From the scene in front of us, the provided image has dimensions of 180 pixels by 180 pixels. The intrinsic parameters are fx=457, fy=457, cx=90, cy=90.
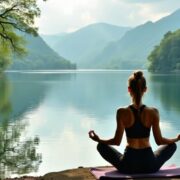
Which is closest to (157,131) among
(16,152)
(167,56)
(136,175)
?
(136,175)

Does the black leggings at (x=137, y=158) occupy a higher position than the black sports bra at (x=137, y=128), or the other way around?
the black sports bra at (x=137, y=128)

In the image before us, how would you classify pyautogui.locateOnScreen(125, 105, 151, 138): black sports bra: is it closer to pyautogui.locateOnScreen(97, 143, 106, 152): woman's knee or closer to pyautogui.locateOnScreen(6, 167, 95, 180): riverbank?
pyautogui.locateOnScreen(97, 143, 106, 152): woman's knee

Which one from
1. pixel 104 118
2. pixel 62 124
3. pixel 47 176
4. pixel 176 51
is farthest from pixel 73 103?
pixel 176 51

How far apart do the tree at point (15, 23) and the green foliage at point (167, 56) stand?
3947 inches

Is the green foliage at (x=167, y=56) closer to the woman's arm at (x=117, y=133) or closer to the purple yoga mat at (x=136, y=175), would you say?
the purple yoga mat at (x=136, y=175)

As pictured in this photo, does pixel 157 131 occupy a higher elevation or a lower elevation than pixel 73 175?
higher

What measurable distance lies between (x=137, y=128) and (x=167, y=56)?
398 feet

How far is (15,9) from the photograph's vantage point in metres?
25.9

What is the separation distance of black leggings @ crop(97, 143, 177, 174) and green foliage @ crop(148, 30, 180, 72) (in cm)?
11800

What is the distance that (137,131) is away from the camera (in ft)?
23.8

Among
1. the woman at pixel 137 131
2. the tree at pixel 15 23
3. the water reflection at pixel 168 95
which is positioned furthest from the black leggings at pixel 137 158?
the water reflection at pixel 168 95

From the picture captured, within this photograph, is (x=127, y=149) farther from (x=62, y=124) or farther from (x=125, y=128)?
(x=62, y=124)

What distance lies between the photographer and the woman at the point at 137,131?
7129 millimetres

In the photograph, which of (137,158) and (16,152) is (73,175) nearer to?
(137,158)
